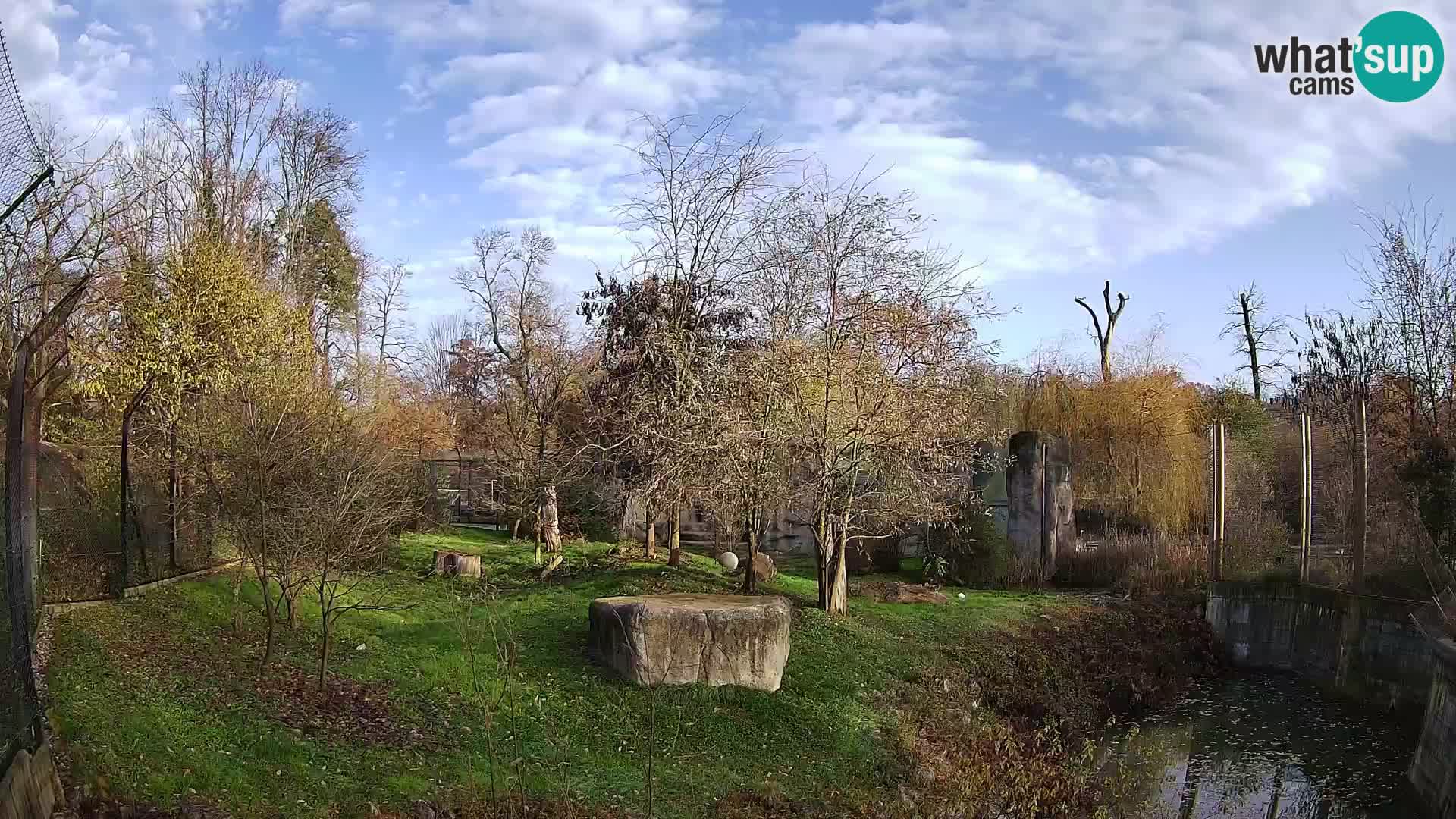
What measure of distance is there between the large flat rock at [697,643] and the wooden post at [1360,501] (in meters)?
7.80

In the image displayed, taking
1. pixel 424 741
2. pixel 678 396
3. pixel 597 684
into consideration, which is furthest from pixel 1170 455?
pixel 424 741

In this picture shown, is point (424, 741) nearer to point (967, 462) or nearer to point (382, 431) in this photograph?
point (382, 431)

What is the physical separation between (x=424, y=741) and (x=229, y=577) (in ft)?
18.2

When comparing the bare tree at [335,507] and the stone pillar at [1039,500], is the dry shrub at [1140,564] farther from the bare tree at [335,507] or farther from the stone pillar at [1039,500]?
the bare tree at [335,507]

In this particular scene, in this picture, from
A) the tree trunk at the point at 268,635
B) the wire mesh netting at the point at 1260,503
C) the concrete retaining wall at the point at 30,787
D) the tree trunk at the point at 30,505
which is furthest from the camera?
the wire mesh netting at the point at 1260,503

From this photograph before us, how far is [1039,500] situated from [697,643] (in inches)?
452

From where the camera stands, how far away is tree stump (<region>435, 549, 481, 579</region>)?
1557 cm

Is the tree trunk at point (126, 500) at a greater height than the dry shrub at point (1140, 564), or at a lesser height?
greater

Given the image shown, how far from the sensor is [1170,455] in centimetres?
2097

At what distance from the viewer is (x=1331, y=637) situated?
1413 centimetres

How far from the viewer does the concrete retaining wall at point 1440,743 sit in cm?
879

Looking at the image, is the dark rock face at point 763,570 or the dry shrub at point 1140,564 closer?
the dark rock face at point 763,570

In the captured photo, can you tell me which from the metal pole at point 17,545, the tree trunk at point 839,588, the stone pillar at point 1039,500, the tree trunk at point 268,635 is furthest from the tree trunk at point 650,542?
the metal pole at point 17,545

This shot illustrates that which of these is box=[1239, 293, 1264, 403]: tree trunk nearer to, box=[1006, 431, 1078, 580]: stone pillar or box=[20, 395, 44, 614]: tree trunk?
box=[1006, 431, 1078, 580]: stone pillar
